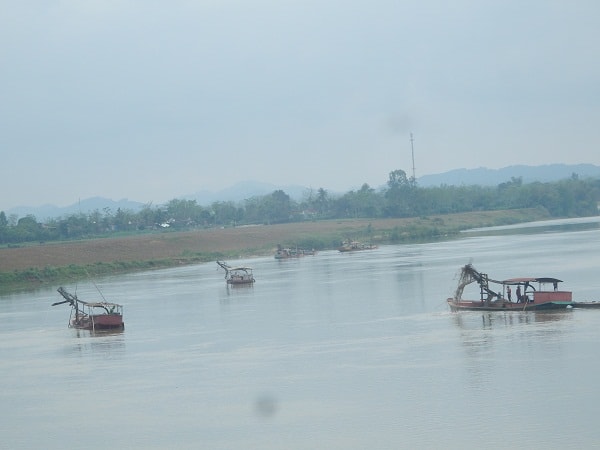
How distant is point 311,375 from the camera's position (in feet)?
61.9

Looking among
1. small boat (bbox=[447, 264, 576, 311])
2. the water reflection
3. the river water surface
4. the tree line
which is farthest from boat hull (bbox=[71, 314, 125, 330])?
the tree line

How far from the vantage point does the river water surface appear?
48.6 feet

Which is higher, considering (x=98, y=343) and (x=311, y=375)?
(x=98, y=343)

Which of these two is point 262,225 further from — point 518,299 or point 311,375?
point 311,375

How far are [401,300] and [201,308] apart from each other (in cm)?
710

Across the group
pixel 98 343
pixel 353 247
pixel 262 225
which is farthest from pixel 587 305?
pixel 262 225

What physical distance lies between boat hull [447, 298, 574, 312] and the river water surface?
0.75ft

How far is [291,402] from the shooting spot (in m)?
16.8

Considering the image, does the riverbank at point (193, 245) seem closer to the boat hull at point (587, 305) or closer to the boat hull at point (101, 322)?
the boat hull at point (101, 322)

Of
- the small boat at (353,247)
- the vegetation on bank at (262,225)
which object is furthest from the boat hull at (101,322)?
the small boat at (353,247)

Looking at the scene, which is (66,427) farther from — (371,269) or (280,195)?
(280,195)

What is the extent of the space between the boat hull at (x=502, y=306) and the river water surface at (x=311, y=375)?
0.75 ft

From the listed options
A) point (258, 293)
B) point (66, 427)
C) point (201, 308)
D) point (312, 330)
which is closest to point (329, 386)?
point (66, 427)

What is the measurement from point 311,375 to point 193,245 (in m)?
52.0
